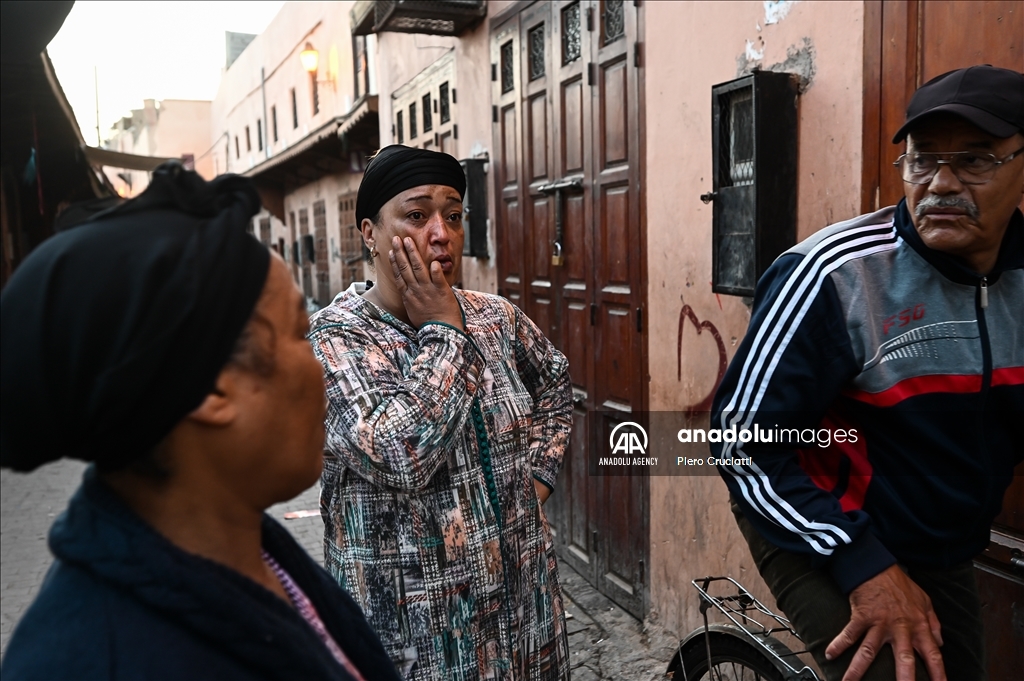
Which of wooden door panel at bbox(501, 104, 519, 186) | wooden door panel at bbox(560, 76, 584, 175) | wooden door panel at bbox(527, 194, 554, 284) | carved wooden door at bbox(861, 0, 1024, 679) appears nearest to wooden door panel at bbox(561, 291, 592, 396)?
wooden door panel at bbox(527, 194, 554, 284)

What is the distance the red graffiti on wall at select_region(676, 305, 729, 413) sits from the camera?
3910 mm

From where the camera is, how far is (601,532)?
5.16m

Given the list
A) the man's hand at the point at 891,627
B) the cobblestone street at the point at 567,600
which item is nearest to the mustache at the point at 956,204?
the man's hand at the point at 891,627

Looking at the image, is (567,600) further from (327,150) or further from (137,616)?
(327,150)

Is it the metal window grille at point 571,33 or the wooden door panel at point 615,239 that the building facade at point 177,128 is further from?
the wooden door panel at point 615,239

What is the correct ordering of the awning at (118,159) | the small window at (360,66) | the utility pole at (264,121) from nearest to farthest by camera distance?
the awning at (118,159), the small window at (360,66), the utility pole at (264,121)

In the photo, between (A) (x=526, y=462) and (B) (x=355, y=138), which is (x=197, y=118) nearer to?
(B) (x=355, y=138)

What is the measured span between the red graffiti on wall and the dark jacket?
3081mm

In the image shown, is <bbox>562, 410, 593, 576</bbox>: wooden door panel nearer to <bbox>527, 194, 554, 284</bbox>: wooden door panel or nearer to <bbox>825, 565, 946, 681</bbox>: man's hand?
<bbox>527, 194, 554, 284</bbox>: wooden door panel

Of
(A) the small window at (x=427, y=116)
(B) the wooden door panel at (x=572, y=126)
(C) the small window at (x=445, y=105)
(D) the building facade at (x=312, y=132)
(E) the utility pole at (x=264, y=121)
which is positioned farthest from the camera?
(E) the utility pole at (x=264, y=121)

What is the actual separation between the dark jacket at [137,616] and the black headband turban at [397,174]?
1.47 m

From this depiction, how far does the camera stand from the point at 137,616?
85 centimetres

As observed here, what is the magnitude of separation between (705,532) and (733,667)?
4.33 ft

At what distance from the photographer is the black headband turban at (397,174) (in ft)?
7.54
